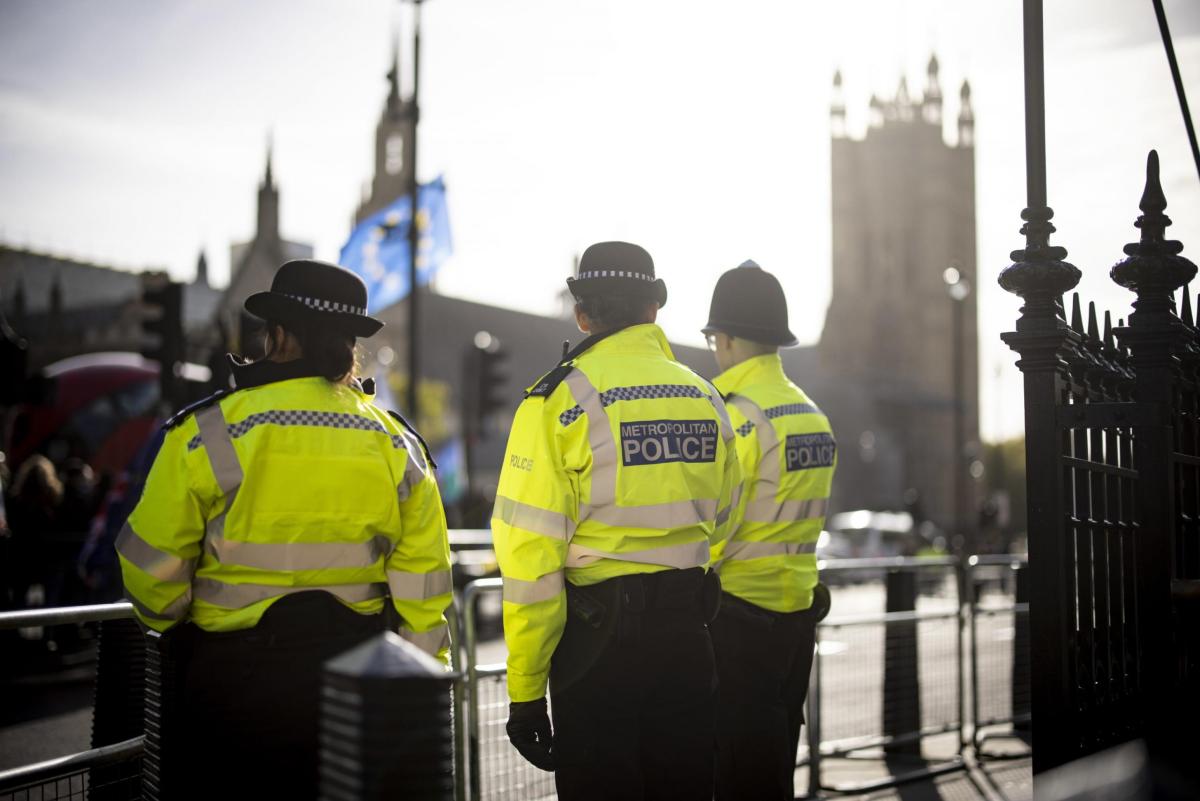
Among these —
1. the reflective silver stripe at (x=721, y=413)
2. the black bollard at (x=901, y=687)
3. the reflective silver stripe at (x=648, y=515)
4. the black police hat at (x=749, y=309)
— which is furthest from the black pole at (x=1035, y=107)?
the black bollard at (x=901, y=687)

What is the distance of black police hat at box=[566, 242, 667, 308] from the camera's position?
13.2 feet

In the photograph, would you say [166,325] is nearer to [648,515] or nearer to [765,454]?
[765,454]

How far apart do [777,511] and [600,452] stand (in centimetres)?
134

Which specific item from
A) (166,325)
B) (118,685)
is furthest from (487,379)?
(118,685)

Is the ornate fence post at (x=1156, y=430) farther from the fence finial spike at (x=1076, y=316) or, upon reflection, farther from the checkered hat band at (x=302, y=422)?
the checkered hat band at (x=302, y=422)

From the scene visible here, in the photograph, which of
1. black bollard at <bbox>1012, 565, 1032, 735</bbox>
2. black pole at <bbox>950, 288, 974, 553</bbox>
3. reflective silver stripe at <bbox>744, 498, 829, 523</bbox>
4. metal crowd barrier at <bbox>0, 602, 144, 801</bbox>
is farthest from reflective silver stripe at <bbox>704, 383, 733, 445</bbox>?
black pole at <bbox>950, 288, 974, 553</bbox>

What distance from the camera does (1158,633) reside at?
370 cm

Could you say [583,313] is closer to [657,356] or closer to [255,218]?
[657,356]

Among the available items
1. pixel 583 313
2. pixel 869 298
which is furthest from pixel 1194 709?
pixel 869 298

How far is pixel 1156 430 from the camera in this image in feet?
12.0

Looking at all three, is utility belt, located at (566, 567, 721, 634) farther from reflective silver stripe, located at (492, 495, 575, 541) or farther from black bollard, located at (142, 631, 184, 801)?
black bollard, located at (142, 631, 184, 801)

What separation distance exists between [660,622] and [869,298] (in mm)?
92528

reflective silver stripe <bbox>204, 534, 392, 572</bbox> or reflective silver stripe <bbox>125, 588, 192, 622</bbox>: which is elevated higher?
reflective silver stripe <bbox>204, 534, 392, 572</bbox>

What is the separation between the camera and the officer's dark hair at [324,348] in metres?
3.60
